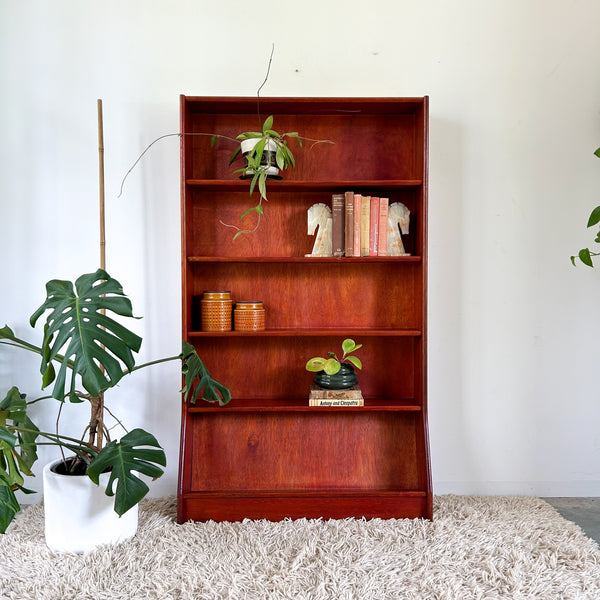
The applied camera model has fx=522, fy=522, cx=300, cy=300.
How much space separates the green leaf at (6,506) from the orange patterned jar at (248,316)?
3.24 ft

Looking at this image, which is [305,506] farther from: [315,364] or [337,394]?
[315,364]

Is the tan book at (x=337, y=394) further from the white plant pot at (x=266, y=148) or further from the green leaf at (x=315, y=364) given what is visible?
the white plant pot at (x=266, y=148)

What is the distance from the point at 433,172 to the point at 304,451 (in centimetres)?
139

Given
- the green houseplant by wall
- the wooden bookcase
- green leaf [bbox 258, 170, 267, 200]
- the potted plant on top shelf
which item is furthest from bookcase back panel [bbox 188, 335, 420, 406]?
the green houseplant by wall

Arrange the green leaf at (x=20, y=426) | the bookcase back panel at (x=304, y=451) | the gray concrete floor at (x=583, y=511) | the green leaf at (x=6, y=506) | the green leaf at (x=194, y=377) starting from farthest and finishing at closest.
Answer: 1. the bookcase back panel at (x=304, y=451)
2. the gray concrete floor at (x=583, y=511)
3. the green leaf at (x=194, y=377)
4. the green leaf at (x=20, y=426)
5. the green leaf at (x=6, y=506)

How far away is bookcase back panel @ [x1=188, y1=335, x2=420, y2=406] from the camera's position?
7.73ft

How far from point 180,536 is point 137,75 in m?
1.96

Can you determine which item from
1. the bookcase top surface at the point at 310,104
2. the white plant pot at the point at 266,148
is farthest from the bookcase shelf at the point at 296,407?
the bookcase top surface at the point at 310,104

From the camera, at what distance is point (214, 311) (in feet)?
7.14

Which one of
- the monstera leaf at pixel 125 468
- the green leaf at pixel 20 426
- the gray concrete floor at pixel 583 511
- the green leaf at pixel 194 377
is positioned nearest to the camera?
the monstera leaf at pixel 125 468

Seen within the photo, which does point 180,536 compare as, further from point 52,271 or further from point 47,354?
point 52,271

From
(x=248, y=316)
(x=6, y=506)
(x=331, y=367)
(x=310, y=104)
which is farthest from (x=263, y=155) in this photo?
(x=6, y=506)

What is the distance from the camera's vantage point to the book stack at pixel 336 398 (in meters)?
2.15

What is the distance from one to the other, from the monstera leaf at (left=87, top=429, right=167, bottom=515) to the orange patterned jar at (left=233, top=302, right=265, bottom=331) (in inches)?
23.6
